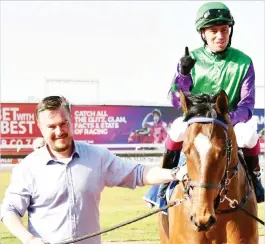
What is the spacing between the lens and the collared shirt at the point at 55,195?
3.13m

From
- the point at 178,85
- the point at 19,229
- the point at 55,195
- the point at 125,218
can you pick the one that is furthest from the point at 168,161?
the point at 125,218

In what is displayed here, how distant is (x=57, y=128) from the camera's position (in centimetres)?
310

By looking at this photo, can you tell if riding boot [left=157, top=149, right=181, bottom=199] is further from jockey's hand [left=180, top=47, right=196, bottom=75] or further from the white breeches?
jockey's hand [left=180, top=47, right=196, bottom=75]

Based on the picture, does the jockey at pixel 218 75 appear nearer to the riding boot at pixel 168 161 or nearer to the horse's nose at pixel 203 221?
the riding boot at pixel 168 161

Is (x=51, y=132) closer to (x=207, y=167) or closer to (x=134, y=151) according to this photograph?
(x=207, y=167)

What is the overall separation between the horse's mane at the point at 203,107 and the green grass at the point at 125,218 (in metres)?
4.49

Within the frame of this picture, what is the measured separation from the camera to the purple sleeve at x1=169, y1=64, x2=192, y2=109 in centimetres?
466

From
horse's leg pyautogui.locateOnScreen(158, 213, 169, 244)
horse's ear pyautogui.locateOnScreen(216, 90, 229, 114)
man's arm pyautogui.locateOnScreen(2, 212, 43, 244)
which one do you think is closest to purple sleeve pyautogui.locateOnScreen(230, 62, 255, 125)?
horse's ear pyautogui.locateOnScreen(216, 90, 229, 114)

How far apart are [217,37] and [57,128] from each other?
7.23ft

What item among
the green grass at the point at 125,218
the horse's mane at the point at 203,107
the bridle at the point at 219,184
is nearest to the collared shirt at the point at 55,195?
the bridle at the point at 219,184

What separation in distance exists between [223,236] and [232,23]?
1898mm

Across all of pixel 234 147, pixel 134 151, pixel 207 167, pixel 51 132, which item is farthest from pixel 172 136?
pixel 134 151

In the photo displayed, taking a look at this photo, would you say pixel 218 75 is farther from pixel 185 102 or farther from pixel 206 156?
pixel 206 156

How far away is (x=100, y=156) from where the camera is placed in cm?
329
